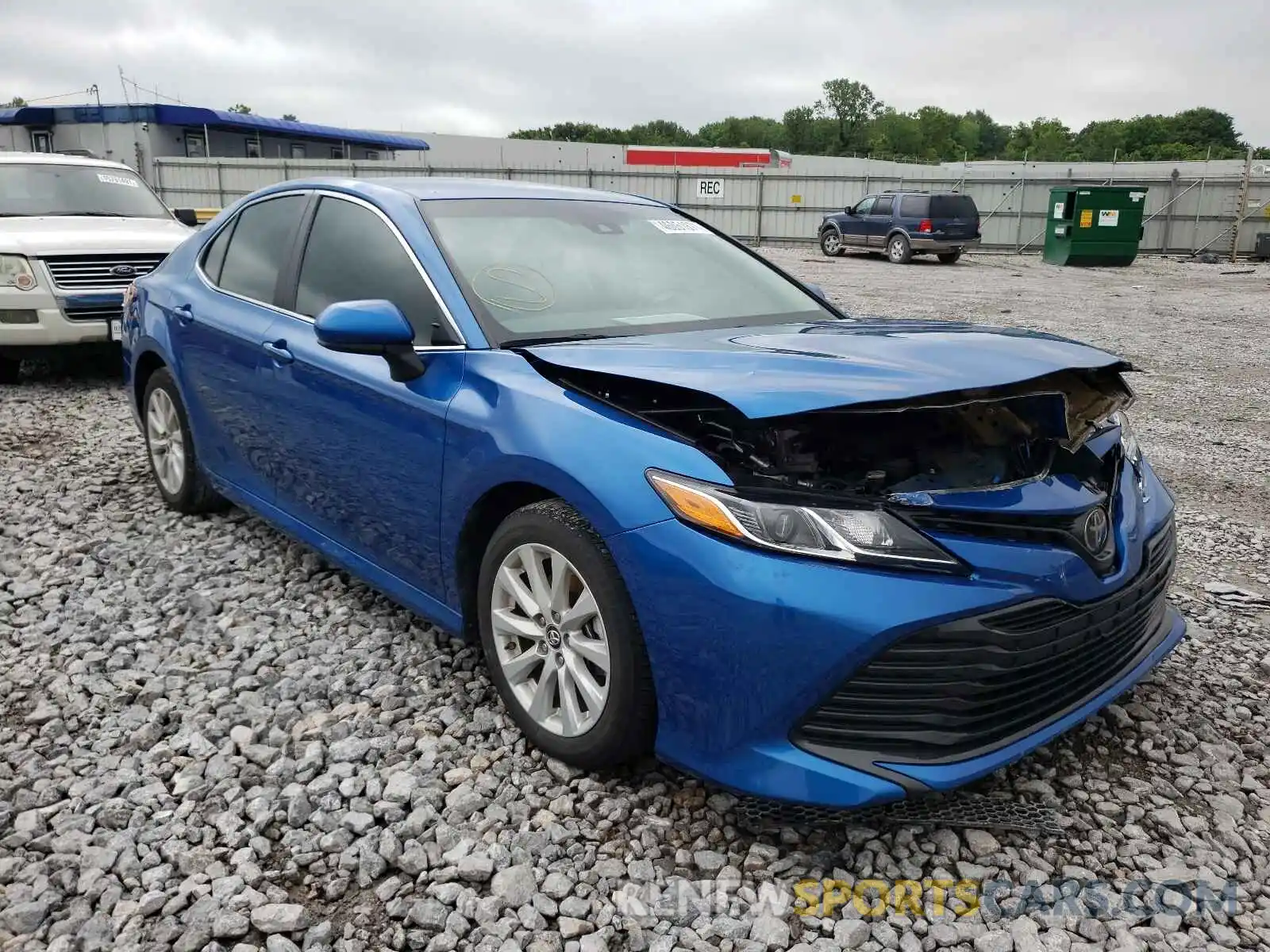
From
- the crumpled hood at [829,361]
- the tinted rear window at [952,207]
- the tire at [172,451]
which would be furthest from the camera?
the tinted rear window at [952,207]

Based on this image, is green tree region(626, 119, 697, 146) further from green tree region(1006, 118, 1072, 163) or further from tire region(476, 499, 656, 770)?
tire region(476, 499, 656, 770)

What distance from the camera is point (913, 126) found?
112438 millimetres

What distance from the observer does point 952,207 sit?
22094mm

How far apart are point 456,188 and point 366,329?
41.1 inches

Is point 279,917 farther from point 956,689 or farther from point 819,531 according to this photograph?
point 956,689

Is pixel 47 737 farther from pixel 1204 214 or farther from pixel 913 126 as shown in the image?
pixel 913 126

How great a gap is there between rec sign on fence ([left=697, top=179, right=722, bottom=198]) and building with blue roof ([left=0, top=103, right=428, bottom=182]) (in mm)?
17071

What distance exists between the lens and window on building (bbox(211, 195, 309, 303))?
149 inches

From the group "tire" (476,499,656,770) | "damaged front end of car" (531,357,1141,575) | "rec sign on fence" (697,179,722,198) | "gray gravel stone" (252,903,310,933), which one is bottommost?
"gray gravel stone" (252,903,310,933)

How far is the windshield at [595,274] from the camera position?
303 centimetres

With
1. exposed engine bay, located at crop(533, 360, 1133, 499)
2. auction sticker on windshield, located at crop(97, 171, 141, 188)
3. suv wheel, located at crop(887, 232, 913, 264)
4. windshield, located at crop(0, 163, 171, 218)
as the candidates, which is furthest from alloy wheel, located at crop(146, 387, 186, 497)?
suv wheel, located at crop(887, 232, 913, 264)

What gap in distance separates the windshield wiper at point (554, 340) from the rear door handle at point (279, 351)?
103cm

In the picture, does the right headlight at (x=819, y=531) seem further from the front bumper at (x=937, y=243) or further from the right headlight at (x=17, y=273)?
the front bumper at (x=937, y=243)

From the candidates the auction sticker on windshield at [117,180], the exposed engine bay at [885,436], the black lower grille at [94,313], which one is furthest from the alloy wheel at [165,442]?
the auction sticker on windshield at [117,180]
